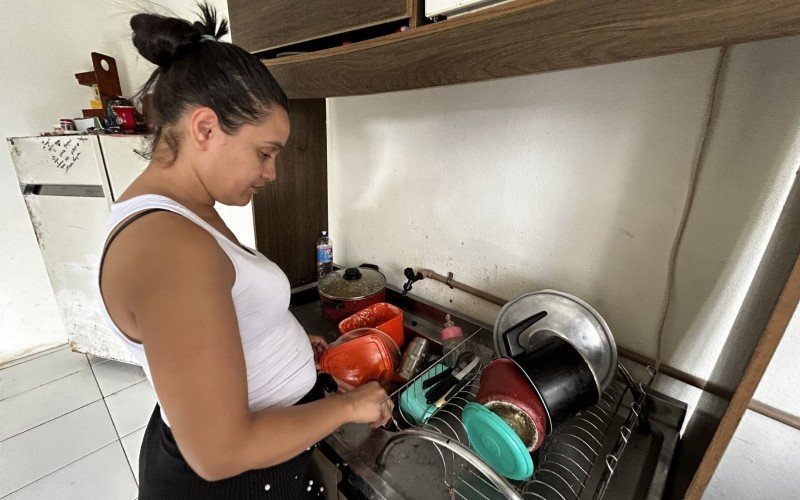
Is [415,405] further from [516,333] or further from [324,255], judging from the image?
[324,255]

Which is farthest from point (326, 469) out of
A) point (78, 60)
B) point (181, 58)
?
point (78, 60)

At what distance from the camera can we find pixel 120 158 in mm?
1726

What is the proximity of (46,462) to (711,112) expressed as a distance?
2568mm

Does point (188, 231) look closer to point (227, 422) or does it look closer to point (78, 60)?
point (227, 422)

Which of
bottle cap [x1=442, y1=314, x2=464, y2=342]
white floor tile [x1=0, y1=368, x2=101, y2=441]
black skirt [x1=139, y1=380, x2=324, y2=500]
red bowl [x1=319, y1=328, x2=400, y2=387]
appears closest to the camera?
black skirt [x1=139, y1=380, x2=324, y2=500]

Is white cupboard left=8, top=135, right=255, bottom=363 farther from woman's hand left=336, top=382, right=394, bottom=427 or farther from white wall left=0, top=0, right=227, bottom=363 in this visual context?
woman's hand left=336, top=382, right=394, bottom=427

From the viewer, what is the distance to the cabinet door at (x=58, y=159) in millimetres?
1696

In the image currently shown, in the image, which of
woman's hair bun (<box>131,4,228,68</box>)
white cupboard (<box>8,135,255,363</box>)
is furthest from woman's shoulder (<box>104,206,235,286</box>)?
white cupboard (<box>8,135,255,363</box>)

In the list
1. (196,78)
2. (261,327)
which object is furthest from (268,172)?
(261,327)

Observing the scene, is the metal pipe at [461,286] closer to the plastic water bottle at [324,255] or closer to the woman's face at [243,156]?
the plastic water bottle at [324,255]

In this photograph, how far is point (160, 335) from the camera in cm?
39

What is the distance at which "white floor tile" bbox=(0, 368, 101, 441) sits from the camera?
1.65 metres

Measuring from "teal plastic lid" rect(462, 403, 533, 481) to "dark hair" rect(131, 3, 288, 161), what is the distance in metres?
0.60

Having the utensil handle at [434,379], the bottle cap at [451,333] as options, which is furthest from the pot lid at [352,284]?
the utensil handle at [434,379]
